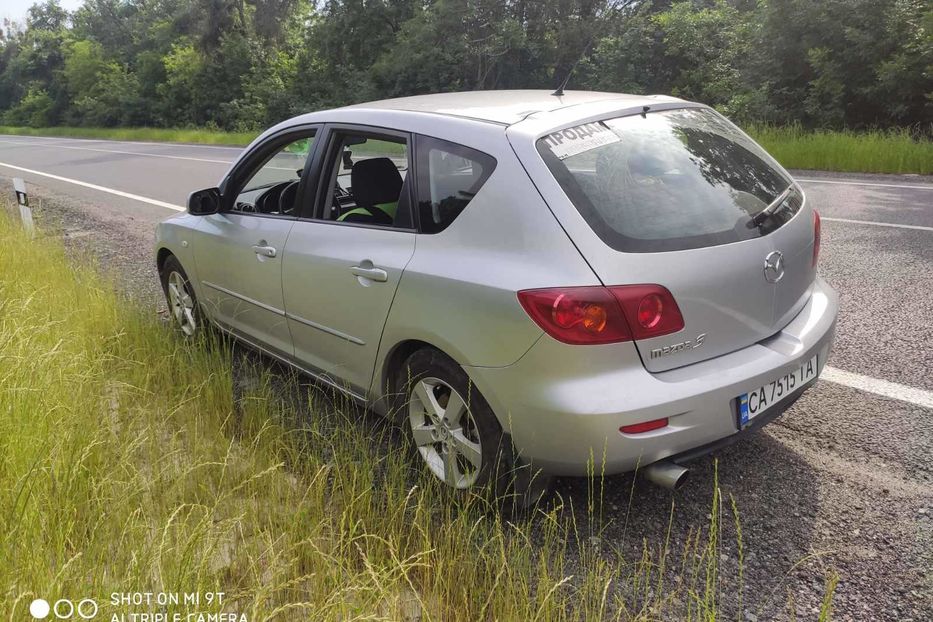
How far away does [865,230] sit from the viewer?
7109mm

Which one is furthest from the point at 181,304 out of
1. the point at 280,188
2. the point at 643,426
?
the point at 643,426

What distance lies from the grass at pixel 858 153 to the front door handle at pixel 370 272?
1054 cm

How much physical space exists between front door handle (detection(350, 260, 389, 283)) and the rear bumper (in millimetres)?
660

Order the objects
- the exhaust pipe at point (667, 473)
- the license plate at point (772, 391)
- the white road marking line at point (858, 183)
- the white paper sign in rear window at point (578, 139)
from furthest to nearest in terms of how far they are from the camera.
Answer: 1. the white road marking line at point (858, 183)
2. the white paper sign in rear window at point (578, 139)
3. the license plate at point (772, 391)
4. the exhaust pipe at point (667, 473)

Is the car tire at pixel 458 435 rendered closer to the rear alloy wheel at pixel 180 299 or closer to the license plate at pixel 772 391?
the license plate at pixel 772 391

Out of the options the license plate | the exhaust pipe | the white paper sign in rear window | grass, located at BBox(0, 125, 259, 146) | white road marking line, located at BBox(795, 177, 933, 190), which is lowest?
the exhaust pipe

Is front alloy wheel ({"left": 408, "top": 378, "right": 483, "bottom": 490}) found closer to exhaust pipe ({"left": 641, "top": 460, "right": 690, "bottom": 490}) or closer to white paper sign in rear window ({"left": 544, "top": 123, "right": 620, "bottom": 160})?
exhaust pipe ({"left": 641, "top": 460, "right": 690, "bottom": 490})

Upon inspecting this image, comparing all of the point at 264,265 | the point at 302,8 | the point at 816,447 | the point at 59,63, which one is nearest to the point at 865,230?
the point at 816,447

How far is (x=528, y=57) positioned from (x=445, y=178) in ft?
79.3

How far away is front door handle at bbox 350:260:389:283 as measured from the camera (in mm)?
3098

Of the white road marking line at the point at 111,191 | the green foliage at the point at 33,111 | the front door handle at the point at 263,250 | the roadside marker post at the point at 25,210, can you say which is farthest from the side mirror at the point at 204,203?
the green foliage at the point at 33,111

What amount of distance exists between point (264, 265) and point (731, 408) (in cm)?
256

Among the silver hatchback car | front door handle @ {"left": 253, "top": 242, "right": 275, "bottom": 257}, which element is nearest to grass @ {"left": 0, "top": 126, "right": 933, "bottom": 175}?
the silver hatchback car

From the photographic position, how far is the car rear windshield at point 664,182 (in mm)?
2637
